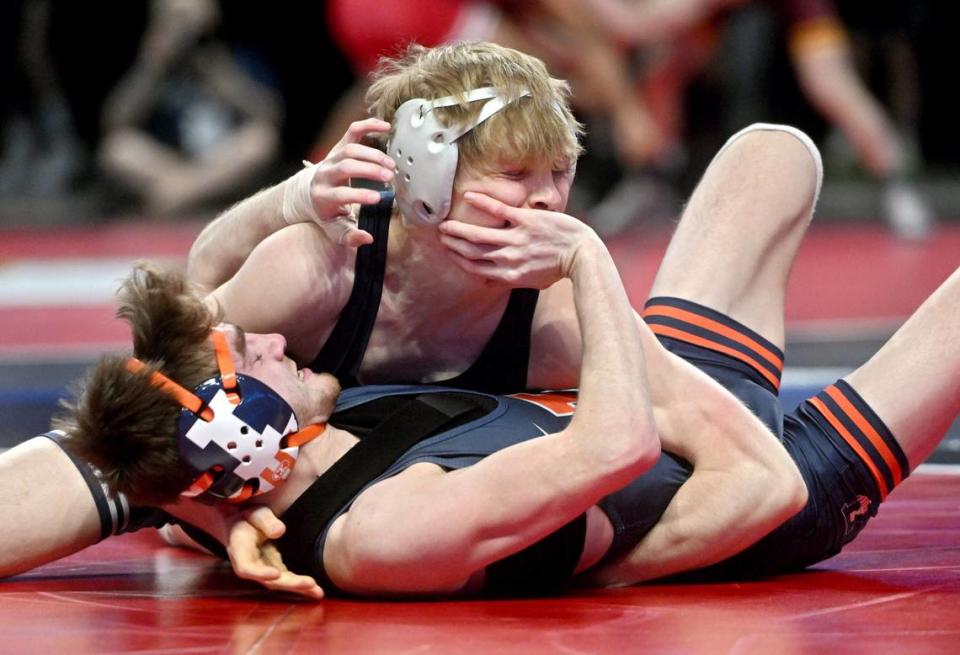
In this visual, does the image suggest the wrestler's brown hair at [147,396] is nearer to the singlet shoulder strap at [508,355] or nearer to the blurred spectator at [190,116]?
the singlet shoulder strap at [508,355]

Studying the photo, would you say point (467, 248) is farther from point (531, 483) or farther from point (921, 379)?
point (921, 379)

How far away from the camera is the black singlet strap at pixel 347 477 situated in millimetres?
2631

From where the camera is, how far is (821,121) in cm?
1100

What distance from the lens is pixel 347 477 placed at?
265cm

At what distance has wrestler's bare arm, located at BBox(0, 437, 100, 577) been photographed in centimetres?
279

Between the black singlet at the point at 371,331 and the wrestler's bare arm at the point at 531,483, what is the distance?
39 cm

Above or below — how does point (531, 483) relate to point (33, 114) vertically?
below

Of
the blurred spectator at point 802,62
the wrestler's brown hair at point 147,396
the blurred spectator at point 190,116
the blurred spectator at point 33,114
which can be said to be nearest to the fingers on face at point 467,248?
the wrestler's brown hair at point 147,396

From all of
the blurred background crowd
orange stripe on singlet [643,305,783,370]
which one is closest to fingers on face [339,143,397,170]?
orange stripe on singlet [643,305,783,370]

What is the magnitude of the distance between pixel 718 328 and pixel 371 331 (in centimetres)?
75

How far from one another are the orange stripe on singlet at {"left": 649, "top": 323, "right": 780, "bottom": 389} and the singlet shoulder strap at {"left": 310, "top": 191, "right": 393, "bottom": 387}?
0.64m

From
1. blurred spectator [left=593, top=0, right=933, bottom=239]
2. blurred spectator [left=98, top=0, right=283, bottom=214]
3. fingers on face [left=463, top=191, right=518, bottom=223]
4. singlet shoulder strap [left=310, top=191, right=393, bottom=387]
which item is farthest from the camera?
blurred spectator [left=98, top=0, right=283, bottom=214]

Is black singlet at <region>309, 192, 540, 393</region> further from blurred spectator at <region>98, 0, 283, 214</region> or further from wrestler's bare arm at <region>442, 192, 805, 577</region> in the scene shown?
blurred spectator at <region>98, 0, 283, 214</region>

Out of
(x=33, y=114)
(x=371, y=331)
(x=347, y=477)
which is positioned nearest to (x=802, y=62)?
(x=33, y=114)
